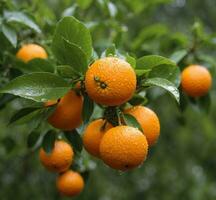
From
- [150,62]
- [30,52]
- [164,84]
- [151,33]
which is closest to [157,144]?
[151,33]

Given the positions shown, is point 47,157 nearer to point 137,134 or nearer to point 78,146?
point 78,146

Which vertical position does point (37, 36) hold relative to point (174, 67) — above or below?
below

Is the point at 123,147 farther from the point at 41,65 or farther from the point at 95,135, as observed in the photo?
the point at 41,65

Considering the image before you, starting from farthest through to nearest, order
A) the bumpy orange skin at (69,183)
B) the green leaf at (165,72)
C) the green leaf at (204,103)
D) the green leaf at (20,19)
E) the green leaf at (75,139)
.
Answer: the green leaf at (204,103), the bumpy orange skin at (69,183), the green leaf at (20,19), the green leaf at (75,139), the green leaf at (165,72)

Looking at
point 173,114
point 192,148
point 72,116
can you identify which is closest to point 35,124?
point 72,116

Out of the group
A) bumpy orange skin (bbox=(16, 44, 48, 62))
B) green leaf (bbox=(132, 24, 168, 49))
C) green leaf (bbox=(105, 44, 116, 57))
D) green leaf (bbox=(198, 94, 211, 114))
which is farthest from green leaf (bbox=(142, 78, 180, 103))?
green leaf (bbox=(132, 24, 168, 49))

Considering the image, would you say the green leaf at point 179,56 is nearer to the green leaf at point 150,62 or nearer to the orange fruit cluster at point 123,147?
the green leaf at point 150,62

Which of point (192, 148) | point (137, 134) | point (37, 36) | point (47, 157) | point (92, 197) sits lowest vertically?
point (192, 148)

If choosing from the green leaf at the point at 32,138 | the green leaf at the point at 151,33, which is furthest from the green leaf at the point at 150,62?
the green leaf at the point at 151,33
